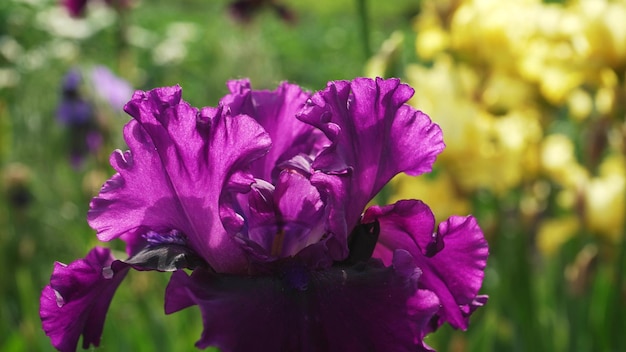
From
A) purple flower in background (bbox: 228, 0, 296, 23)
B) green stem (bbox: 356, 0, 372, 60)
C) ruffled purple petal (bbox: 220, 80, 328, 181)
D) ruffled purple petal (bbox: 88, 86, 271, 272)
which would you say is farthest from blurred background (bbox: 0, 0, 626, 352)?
purple flower in background (bbox: 228, 0, 296, 23)

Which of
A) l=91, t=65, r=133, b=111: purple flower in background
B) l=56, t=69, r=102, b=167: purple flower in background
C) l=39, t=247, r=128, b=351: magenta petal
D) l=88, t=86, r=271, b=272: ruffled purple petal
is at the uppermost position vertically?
l=88, t=86, r=271, b=272: ruffled purple petal

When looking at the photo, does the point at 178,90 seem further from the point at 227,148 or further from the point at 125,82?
the point at 125,82

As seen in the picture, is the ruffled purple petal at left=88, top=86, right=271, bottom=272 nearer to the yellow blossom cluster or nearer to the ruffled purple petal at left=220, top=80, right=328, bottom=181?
the ruffled purple petal at left=220, top=80, right=328, bottom=181

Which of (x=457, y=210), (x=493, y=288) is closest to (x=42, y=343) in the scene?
(x=457, y=210)

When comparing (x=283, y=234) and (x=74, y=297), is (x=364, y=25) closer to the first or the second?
(x=283, y=234)

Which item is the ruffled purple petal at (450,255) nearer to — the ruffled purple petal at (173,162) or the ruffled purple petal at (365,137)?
the ruffled purple petal at (365,137)

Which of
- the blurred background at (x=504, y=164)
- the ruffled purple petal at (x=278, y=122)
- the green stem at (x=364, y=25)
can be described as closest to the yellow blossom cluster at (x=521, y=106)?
the blurred background at (x=504, y=164)

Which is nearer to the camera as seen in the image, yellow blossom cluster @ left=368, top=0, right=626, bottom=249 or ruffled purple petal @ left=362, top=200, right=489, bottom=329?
ruffled purple petal @ left=362, top=200, right=489, bottom=329
